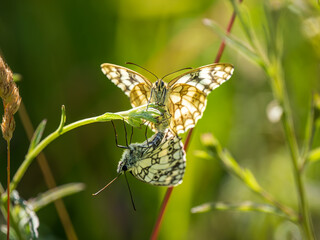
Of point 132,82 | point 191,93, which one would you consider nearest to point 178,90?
point 191,93

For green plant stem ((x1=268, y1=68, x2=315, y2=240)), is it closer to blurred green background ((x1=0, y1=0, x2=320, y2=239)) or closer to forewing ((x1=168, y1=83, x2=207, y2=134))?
forewing ((x1=168, y1=83, x2=207, y2=134))

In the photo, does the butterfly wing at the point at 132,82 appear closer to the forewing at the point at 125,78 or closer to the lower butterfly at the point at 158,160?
the forewing at the point at 125,78

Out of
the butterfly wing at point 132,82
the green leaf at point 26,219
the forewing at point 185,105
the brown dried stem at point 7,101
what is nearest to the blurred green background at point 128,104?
the forewing at point 185,105

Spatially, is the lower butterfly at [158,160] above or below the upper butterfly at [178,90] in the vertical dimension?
below

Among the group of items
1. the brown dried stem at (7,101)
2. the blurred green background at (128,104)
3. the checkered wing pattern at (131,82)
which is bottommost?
the blurred green background at (128,104)

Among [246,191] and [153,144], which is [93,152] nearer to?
[246,191]

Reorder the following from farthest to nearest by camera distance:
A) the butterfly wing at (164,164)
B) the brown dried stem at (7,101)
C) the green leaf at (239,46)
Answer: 1. the green leaf at (239,46)
2. the butterfly wing at (164,164)
3. the brown dried stem at (7,101)

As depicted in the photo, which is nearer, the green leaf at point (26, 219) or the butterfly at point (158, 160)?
the green leaf at point (26, 219)
